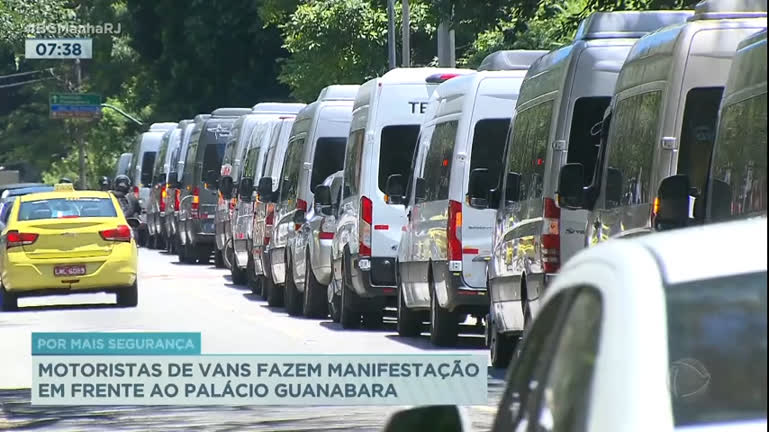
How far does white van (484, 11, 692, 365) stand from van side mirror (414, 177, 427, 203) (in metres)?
2.62

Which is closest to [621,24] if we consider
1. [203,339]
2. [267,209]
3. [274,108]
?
[203,339]

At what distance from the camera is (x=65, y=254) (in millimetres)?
24234

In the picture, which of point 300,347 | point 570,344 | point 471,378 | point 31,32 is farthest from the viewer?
point 31,32

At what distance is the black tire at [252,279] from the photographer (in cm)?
2778

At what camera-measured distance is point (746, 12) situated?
12000 mm

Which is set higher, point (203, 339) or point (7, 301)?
point (203, 339)

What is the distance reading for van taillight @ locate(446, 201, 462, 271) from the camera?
16750 mm

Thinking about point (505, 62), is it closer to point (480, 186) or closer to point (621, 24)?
point (480, 186)

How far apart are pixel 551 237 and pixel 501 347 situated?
1857 millimetres

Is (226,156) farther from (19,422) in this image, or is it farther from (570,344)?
(570,344)

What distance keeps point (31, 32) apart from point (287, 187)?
5750 millimetres

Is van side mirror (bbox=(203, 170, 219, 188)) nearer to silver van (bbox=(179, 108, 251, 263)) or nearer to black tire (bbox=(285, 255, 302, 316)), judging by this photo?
silver van (bbox=(179, 108, 251, 263))

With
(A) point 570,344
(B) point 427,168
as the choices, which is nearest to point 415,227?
(B) point 427,168

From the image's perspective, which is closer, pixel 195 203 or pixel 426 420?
pixel 426 420
